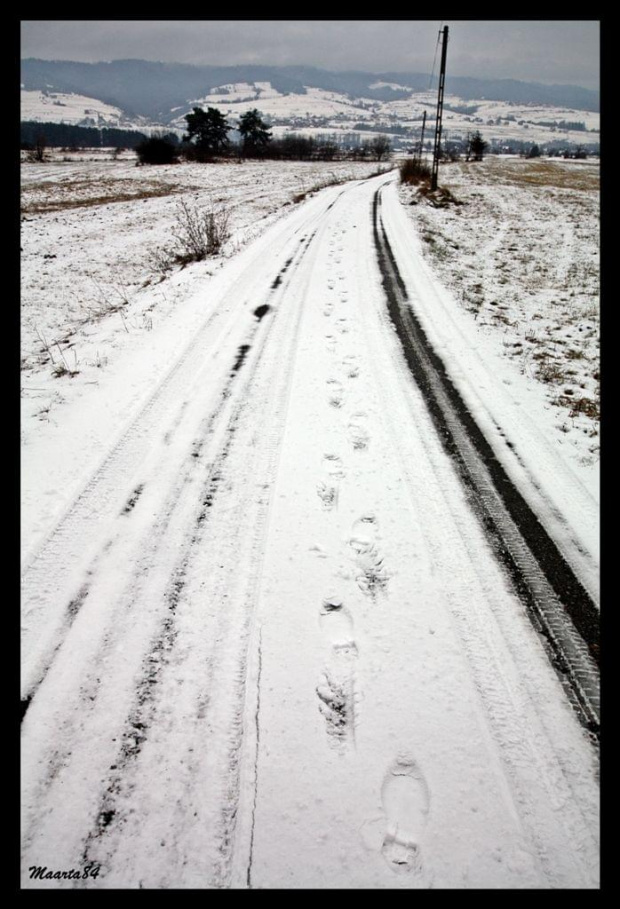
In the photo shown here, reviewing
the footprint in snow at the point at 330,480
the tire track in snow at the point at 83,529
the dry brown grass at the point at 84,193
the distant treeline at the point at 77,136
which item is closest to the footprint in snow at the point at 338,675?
the footprint in snow at the point at 330,480

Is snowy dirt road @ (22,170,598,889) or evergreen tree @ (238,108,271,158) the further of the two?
evergreen tree @ (238,108,271,158)

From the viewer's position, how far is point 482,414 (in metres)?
4.93

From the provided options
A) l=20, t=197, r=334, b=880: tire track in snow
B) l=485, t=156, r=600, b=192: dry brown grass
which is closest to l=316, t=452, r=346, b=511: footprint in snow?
l=20, t=197, r=334, b=880: tire track in snow

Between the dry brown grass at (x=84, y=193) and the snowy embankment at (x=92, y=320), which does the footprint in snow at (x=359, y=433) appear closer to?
the snowy embankment at (x=92, y=320)

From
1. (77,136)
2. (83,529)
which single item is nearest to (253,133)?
(83,529)

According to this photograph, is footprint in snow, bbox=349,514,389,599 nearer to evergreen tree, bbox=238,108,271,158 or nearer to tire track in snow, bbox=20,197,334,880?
Answer: tire track in snow, bbox=20,197,334,880

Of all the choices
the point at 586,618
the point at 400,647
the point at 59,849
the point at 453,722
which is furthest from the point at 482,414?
the point at 59,849

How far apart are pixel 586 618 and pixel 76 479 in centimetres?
401

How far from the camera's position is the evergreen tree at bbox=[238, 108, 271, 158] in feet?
228

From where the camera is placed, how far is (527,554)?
3.29 metres

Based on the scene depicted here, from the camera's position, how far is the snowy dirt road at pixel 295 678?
1.91m

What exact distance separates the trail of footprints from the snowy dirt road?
0.4 inches
